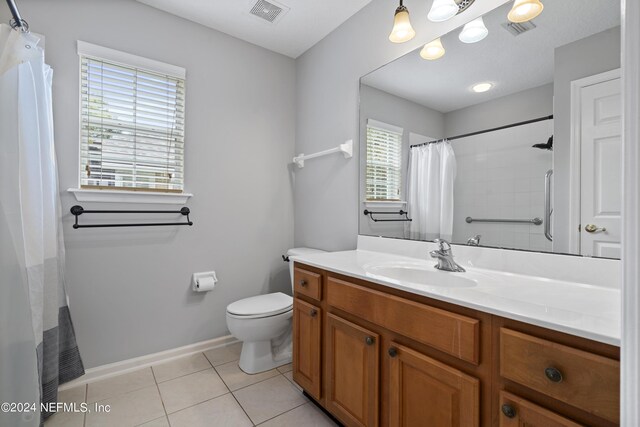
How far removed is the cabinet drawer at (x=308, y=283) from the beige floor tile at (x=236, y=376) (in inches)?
28.2

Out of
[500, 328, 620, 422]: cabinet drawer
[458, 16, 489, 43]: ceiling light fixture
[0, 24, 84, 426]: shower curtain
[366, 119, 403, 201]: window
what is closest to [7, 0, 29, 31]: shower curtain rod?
[0, 24, 84, 426]: shower curtain

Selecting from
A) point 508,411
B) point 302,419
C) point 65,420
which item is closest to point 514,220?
point 508,411

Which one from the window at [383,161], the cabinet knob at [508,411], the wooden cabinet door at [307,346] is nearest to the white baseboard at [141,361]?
the wooden cabinet door at [307,346]

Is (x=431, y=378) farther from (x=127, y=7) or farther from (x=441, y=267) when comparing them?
(x=127, y=7)

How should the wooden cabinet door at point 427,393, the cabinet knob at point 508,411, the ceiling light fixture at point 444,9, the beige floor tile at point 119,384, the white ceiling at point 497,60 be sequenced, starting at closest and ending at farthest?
the cabinet knob at point 508,411 → the wooden cabinet door at point 427,393 → the white ceiling at point 497,60 → the ceiling light fixture at point 444,9 → the beige floor tile at point 119,384

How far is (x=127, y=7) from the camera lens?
193 cm

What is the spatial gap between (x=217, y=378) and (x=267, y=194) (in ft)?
4.70

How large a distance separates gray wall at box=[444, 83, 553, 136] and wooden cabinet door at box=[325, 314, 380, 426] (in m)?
1.14

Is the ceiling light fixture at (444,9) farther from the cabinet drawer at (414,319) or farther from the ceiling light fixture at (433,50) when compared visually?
the cabinet drawer at (414,319)

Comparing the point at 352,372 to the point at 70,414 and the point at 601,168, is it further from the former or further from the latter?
the point at 70,414

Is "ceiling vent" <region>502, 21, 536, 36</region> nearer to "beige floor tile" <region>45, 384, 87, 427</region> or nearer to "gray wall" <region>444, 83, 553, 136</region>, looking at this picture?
"gray wall" <region>444, 83, 553, 136</region>

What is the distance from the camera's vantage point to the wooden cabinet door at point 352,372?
1.19m

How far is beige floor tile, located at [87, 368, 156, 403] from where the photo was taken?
171cm

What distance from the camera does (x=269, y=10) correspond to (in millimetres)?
2033
